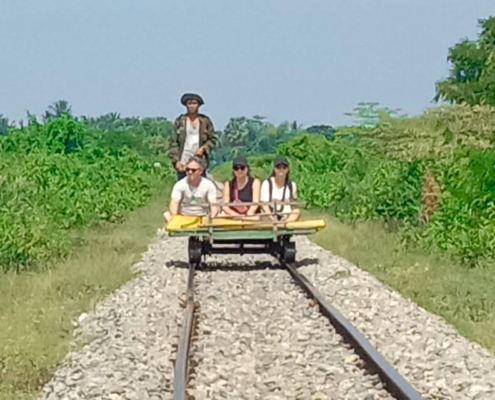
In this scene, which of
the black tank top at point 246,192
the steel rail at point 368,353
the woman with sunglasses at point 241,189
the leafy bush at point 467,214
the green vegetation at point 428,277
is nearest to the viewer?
the steel rail at point 368,353

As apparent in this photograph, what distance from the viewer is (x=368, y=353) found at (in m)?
7.52

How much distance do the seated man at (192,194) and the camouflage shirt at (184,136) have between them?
0.76 metres

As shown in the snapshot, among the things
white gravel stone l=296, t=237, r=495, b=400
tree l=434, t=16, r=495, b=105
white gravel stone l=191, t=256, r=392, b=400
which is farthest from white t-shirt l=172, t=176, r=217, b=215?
tree l=434, t=16, r=495, b=105

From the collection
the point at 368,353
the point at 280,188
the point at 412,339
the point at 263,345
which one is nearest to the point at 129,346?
the point at 263,345

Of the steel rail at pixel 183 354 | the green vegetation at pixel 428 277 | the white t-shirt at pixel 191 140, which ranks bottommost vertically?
the green vegetation at pixel 428 277

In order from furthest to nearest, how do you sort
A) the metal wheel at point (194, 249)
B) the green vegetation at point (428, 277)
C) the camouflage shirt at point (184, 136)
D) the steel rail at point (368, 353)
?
the camouflage shirt at point (184, 136)
the metal wheel at point (194, 249)
the green vegetation at point (428, 277)
the steel rail at point (368, 353)

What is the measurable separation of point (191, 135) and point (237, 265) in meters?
2.03

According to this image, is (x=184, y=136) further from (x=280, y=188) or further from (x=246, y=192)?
(x=280, y=188)

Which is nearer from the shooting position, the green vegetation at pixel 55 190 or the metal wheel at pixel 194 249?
the metal wheel at pixel 194 249

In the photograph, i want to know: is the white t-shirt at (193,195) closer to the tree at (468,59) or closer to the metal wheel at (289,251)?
the metal wheel at (289,251)

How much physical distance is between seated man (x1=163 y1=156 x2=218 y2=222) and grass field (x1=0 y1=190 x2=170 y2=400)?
1.15 m

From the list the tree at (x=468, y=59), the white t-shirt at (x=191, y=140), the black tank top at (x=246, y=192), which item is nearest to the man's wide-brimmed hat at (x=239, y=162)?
the black tank top at (x=246, y=192)

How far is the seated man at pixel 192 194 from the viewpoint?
1340 centimetres

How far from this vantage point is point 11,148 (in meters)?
33.6
